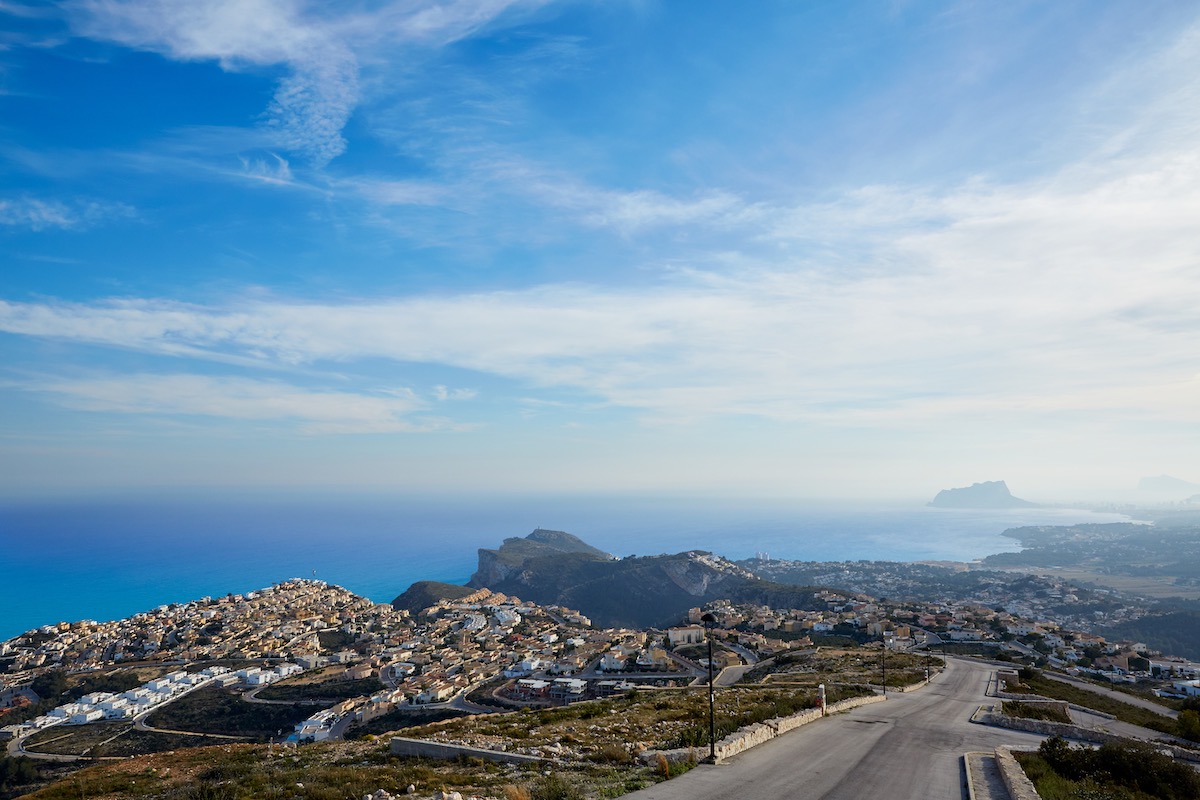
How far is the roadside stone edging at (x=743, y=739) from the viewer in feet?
38.3

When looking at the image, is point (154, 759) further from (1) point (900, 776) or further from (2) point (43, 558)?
(2) point (43, 558)

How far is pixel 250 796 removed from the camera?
34.9ft

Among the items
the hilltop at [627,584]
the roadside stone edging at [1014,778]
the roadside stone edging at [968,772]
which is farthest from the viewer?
the hilltop at [627,584]

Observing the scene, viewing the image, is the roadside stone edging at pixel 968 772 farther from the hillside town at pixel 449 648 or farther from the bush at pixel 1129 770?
the hillside town at pixel 449 648

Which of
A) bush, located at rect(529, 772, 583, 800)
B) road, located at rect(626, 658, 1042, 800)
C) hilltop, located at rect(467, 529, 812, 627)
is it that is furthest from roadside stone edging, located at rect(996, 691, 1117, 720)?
hilltop, located at rect(467, 529, 812, 627)

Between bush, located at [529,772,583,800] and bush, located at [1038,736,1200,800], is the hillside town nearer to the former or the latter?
bush, located at [1038,736,1200,800]

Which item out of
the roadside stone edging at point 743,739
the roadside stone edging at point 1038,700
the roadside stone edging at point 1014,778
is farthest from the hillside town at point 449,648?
the roadside stone edging at point 1014,778

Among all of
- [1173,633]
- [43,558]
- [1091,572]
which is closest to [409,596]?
[1173,633]

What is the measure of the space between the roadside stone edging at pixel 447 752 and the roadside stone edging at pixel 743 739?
9.58ft

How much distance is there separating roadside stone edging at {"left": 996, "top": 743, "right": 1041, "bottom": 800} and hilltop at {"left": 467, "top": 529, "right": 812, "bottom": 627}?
10594 cm

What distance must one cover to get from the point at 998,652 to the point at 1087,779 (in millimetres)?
56076

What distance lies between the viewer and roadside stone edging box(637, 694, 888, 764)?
1166 cm

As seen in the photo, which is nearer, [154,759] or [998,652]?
[154,759]

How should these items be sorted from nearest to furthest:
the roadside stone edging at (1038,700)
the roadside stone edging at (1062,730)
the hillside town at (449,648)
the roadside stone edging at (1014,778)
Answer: the roadside stone edging at (1014,778)
the roadside stone edging at (1062,730)
the roadside stone edging at (1038,700)
the hillside town at (449,648)
